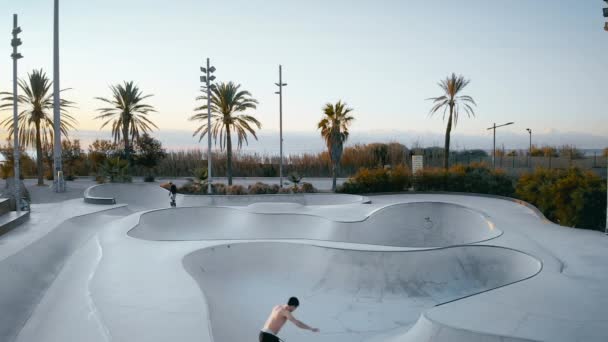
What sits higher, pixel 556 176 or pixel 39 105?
pixel 39 105

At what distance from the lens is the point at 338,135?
2661cm

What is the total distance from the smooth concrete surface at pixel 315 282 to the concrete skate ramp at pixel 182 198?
5.80 meters

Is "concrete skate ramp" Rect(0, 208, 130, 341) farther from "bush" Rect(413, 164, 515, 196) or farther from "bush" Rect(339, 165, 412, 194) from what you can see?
"bush" Rect(413, 164, 515, 196)

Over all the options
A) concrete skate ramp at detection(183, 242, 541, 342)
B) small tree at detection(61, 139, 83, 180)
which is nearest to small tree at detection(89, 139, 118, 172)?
small tree at detection(61, 139, 83, 180)

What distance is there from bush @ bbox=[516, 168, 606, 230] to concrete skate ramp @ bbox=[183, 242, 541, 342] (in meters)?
5.63

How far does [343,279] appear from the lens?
10320 millimetres

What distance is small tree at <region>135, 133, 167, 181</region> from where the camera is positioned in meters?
34.8

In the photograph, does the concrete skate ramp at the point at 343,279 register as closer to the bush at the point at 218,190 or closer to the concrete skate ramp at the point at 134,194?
the bush at the point at 218,190

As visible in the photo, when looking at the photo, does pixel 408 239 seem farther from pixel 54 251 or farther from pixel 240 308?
pixel 54 251

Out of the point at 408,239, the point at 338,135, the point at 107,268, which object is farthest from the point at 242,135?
the point at 107,268

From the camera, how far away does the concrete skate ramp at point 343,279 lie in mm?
8711

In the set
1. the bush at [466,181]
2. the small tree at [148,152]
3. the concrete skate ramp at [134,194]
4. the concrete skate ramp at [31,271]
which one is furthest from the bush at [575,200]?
the small tree at [148,152]

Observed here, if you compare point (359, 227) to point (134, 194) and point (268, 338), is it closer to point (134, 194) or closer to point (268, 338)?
point (268, 338)

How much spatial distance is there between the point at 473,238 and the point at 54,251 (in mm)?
12070
